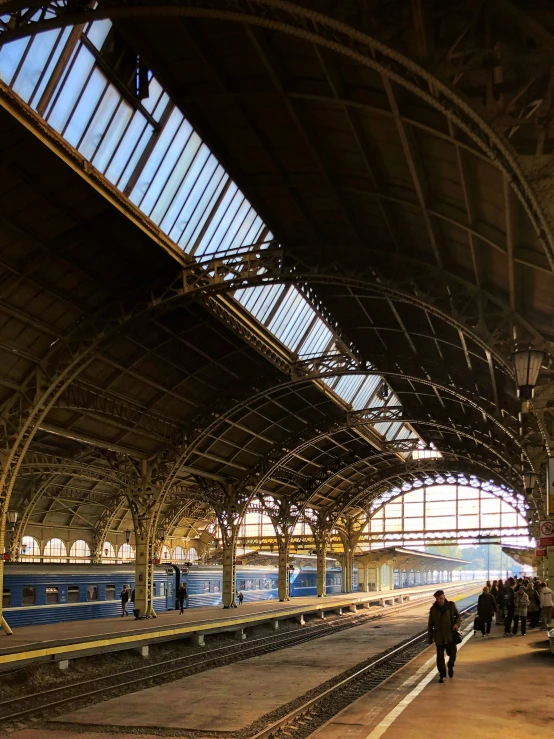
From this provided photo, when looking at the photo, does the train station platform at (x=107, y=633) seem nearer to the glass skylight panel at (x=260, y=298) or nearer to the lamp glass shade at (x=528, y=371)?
the glass skylight panel at (x=260, y=298)

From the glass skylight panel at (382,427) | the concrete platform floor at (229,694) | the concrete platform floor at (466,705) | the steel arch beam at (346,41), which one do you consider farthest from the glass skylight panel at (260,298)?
the glass skylight panel at (382,427)

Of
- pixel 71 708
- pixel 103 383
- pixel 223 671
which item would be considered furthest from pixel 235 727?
pixel 103 383

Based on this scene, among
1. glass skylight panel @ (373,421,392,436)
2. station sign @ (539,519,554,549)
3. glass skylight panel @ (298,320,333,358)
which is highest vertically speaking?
glass skylight panel @ (298,320,333,358)

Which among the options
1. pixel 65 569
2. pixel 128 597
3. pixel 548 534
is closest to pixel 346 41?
pixel 548 534

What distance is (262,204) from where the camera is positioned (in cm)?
2014

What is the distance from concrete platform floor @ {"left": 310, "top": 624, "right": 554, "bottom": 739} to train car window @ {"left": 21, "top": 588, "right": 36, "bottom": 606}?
16713 millimetres

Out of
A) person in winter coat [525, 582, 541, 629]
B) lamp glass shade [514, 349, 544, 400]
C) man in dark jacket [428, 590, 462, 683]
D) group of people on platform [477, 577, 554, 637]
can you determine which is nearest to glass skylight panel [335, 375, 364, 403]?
group of people on platform [477, 577, 554, 637]

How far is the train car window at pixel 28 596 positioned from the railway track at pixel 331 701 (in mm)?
14136

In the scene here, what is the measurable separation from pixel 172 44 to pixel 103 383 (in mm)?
15914

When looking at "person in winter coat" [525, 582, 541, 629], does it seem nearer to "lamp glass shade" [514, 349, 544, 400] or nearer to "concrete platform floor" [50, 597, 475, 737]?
"concrete platform floor" [50, 597, 475, 737]

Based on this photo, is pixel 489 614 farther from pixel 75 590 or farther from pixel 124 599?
pixel 75 590

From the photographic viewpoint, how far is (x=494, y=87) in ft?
29.3

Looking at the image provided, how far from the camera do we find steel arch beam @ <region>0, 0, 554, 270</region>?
8.86 metres

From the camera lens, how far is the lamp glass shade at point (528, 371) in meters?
12.1
